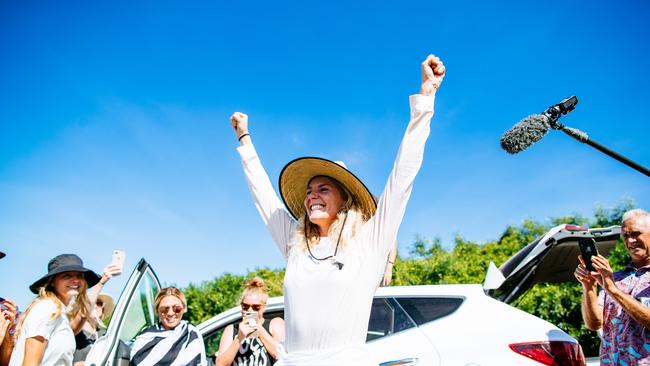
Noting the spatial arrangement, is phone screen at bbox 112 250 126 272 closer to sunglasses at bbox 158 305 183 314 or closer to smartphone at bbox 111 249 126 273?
smartphone at bbox 111 249 126 273

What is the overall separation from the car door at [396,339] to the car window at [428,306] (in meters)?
0.04


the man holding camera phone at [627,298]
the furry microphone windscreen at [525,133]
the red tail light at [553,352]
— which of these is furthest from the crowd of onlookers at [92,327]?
the man holding camera phone at [627,298]

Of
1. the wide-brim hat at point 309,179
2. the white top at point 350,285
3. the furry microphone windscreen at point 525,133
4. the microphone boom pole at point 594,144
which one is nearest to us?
the white top at point 350,285

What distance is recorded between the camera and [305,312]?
1.56 metres

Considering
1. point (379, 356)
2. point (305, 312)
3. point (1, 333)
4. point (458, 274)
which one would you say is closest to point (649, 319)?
point (379, 356)

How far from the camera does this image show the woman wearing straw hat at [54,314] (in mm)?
2799

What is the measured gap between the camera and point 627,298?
8.36ft

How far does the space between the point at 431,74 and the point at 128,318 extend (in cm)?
310

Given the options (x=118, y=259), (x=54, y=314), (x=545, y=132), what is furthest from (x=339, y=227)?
(x=118, y=259)

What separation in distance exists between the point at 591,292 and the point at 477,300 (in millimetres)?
748

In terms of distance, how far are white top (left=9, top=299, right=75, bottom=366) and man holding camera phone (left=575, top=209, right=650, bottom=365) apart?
356cm

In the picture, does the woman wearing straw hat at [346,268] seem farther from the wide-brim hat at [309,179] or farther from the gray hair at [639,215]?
the gray hair at [639,215]

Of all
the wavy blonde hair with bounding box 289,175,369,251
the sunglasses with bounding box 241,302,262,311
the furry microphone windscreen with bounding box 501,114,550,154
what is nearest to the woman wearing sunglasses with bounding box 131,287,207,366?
the sunglasses with bounding box 241,302,262,311

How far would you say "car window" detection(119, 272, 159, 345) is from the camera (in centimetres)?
349
